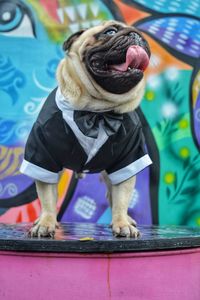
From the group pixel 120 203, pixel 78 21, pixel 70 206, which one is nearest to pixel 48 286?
pixel 120 203

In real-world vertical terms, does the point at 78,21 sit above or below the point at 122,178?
above

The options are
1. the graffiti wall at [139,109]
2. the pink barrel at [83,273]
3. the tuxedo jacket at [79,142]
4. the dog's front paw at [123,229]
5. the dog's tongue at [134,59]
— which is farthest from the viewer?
the graffiti wall at [139,109]

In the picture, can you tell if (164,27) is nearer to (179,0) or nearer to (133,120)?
(179,0)

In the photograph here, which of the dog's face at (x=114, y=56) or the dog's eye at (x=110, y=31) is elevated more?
the dog's eye at (x=110, y=31)

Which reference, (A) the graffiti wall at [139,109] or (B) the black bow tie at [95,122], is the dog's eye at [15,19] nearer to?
(A) the graffiti wall at [139,109]

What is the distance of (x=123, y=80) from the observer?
2.30 m

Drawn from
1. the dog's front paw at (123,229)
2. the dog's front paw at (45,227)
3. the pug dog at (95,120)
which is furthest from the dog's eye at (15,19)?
the dog's front paw at (123,229)

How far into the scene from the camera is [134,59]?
2.28m

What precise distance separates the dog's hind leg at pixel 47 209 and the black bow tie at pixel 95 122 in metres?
0.37

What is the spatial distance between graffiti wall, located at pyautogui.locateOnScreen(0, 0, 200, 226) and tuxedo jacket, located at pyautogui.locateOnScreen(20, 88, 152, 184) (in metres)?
1.42

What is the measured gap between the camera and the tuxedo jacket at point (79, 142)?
2.49 metres

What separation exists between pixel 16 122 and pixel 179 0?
167cm

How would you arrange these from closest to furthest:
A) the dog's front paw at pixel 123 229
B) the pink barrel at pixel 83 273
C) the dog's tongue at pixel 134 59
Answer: the pink barrel at pixel 83 273 < the dog's tongue at pixel 134 59 < the dog's front paw at pixel 123 229

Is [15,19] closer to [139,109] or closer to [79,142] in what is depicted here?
[139,109]
